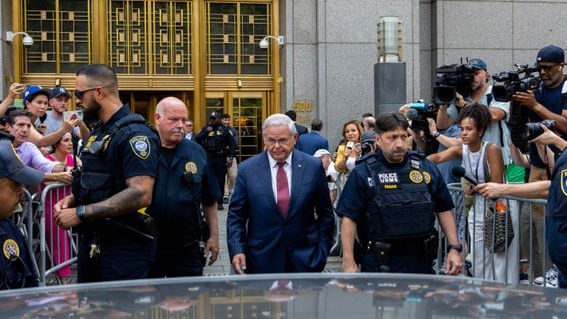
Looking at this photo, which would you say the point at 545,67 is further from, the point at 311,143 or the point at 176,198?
the point at 311,143

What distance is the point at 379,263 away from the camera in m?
4.97

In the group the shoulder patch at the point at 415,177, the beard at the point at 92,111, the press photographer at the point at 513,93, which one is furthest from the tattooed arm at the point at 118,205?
the press photographer at the point at 513,93

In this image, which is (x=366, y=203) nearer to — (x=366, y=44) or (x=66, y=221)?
(x=66, y=221)

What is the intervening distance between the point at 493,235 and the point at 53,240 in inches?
175

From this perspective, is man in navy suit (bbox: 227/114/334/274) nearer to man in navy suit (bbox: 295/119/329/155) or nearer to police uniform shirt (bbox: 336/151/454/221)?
police uniform shirt (bbox: 336/151/454/221)

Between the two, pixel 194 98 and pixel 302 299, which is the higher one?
pixel 194 98

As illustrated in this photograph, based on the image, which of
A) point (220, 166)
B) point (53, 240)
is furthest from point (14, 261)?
point (220, 166)

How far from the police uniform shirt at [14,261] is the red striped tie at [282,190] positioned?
1.94 metres

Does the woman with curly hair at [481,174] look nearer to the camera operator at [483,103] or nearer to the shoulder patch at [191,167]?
the camera operator at [483,103]

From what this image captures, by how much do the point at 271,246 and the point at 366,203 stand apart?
725mm

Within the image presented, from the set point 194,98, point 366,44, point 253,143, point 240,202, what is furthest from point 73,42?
point 240,202

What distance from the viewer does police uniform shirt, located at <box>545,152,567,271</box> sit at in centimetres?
396

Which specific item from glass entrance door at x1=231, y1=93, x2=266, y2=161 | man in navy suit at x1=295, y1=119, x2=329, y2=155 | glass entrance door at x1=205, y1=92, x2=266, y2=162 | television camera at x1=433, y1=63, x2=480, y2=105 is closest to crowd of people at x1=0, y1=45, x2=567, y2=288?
television camera at x1=433, y1=63, x2=480, y2=105

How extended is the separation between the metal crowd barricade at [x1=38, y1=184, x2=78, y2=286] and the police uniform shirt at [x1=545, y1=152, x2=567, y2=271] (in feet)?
16.2
